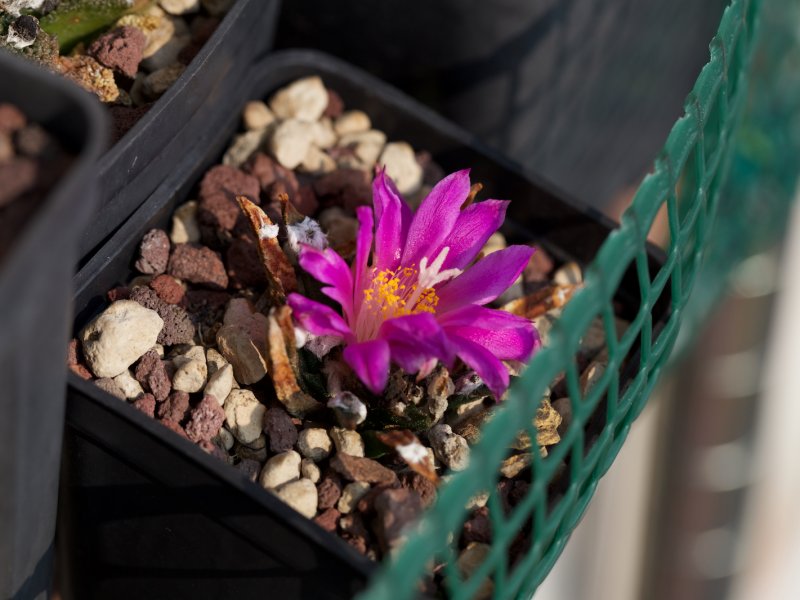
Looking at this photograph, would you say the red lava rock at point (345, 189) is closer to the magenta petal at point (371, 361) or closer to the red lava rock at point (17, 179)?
the magenta petal at point (371, 361)

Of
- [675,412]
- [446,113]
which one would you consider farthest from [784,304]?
[446,113]

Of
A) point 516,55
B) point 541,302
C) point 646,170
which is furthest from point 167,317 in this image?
point 646,170

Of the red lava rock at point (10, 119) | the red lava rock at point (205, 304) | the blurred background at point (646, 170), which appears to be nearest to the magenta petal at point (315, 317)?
the red lava rock at point (205, 304)

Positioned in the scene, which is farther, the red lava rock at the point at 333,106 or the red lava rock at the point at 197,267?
the red lava rock at the point at 333,106

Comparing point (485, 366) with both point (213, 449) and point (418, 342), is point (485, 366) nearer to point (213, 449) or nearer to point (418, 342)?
point (418, 342)

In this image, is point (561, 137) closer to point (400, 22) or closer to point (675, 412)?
point (400, 22)

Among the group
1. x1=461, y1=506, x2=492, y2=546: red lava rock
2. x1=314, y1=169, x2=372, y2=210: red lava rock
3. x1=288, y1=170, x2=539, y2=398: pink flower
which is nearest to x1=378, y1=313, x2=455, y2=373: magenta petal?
x1=288, y1=170, x2=539, y2=398: pink flower
